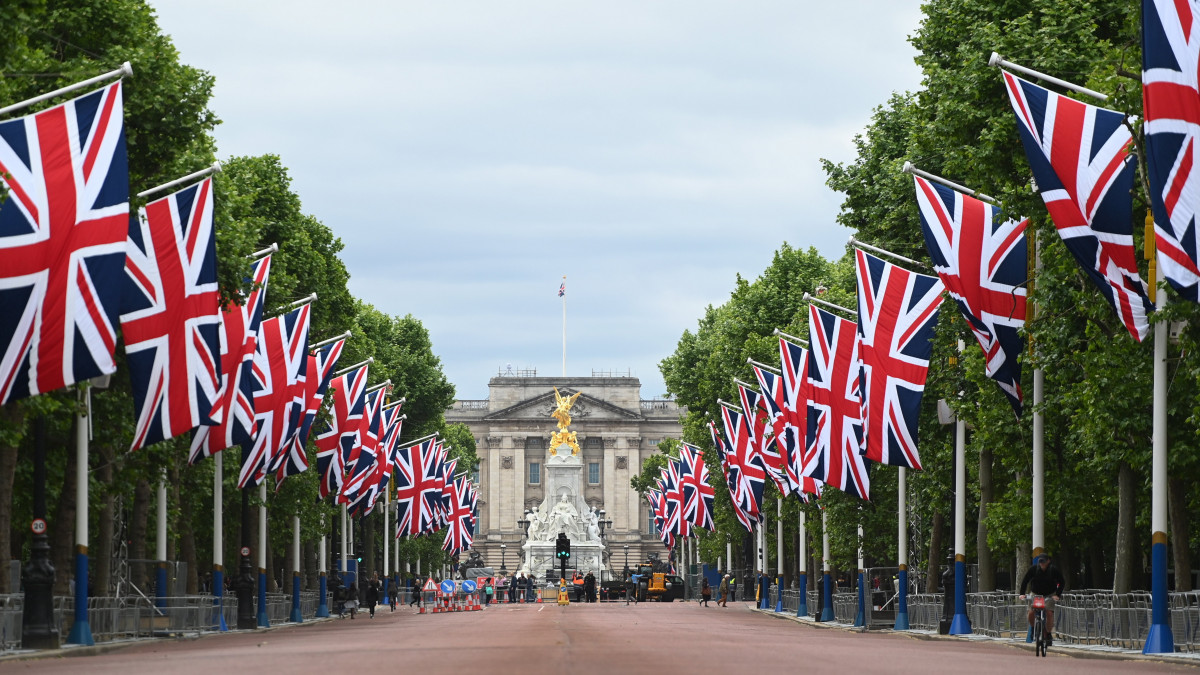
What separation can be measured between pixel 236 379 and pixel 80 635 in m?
6.80

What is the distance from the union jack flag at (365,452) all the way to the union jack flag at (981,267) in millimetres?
27249

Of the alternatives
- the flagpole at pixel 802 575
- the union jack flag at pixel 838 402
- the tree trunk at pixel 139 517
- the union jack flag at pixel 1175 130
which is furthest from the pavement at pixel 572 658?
Answer: the flagpole at pixel 802 575

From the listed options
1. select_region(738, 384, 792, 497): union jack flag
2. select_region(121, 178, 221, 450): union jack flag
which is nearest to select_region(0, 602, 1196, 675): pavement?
select_region(121, 178, 221, 450): union jack flag

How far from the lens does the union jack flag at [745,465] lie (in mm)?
61344

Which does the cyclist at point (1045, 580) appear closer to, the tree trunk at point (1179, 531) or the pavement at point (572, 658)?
the pavement at point (572, 658)

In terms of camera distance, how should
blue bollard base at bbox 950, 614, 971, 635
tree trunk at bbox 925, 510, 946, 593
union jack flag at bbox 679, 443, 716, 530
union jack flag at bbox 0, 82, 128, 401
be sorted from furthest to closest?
union jack flag at bbox 679, 443, 716, 530
tree trunk at bbox 925, 510, 946, 593
blue bollard base at bbox 950, 614, 971, 635
union jack flag at bbox 0, 82, 128, 401

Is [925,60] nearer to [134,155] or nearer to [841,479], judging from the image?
[841,479]

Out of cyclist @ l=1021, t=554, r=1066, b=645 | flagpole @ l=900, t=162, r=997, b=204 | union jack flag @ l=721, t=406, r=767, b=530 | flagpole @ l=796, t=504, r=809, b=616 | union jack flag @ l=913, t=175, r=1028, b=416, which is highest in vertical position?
flagpole @ l=900, t=162, r=997, b=204

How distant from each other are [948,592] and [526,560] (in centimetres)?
9579

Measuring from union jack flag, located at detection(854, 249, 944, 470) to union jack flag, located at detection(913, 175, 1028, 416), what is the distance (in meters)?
4.26

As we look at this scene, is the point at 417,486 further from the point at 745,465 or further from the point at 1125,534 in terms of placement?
the point at 1125,534

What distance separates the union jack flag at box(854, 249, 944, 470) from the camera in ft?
121

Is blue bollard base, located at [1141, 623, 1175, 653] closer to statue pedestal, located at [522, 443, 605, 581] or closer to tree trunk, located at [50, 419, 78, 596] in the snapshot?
tree trunk, located at [50, 419, 78, 596]

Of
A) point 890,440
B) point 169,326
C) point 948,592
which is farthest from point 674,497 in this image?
point 169,326
